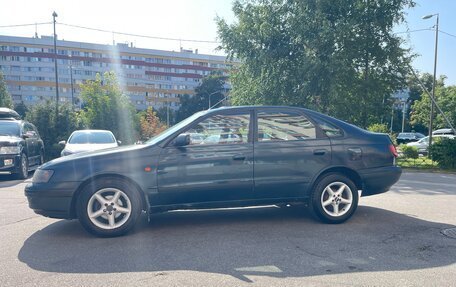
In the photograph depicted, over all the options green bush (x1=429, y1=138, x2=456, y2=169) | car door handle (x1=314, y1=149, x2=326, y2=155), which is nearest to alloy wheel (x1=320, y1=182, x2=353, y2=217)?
car door handle (x1=314, y1=149, x2=326, y2=155)

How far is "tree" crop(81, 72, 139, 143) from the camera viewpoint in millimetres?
25609

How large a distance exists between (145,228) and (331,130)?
311 cm

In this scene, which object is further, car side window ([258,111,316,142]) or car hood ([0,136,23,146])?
car hood ([0,136,23,146])

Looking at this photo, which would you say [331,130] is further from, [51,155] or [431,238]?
[51,155]

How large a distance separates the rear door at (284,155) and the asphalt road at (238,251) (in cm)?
58

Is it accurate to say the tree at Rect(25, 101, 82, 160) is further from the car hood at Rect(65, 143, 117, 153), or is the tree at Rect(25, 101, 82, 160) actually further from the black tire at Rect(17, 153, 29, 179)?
the car hood at Rect(65, 143, 117, 153)

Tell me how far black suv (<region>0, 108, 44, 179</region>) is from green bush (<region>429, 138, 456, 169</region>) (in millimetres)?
14961

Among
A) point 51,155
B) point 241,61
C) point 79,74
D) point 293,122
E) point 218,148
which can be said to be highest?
point 79,74

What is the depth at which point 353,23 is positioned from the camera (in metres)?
15.4

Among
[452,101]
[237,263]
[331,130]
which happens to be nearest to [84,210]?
[237,263]

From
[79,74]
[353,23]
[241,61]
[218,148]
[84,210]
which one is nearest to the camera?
[84,210]

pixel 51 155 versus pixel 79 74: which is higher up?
pixel 79 74

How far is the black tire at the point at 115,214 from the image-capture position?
4715 mm

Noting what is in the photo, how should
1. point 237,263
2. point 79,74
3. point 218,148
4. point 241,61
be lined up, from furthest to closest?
point 79,74 < point 241,61 < point 218,148 < point 237,263
